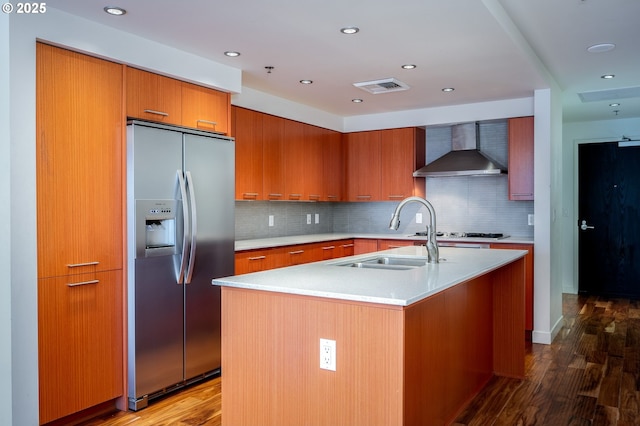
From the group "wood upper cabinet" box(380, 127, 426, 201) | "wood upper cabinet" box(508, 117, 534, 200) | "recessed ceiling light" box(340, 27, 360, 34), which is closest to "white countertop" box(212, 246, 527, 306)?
"recessed ceiling light" box(340, 27, 360, 34)

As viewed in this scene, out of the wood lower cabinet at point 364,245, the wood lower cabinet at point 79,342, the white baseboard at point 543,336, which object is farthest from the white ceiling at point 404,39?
the white baseboard at point 543,336

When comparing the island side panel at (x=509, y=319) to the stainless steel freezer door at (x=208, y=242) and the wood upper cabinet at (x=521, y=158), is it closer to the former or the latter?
the wood upper cabinet at (x=521, y=158)

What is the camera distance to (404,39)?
128 inches

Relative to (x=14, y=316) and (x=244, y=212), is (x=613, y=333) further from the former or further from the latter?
(x=14, y=316)

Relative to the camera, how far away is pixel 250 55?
3.59m

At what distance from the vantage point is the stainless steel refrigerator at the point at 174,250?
10.1 ft

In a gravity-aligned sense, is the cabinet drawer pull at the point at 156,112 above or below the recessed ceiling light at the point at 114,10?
below

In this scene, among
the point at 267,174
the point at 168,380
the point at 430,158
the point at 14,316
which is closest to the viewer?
the point at 14,316

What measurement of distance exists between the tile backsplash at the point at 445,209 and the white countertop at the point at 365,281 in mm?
2385

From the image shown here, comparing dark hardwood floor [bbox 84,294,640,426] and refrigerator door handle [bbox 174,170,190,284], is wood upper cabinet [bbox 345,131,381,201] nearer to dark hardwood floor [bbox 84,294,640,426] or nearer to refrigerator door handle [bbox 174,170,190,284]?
dark hardwood floor [bbox 84,294,640,426]

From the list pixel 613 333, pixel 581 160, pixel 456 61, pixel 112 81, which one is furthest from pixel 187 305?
pixel 581 160

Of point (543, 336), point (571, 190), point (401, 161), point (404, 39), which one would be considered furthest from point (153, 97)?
point (571, 190)

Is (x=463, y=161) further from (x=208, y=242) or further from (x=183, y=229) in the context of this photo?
(x=183, y=229)

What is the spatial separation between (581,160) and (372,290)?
6233 mm
